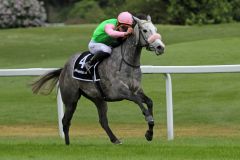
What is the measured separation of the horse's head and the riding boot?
0.54 m

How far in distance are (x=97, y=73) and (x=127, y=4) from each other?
132 ft

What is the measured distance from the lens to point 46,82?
12.9 metres

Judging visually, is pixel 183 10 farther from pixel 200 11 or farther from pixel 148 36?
pixel 148 36

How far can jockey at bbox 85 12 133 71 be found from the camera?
1149cm

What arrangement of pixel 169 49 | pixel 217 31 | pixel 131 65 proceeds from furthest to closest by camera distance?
pixel 217 31, pixel 169 49, pixel 131 65

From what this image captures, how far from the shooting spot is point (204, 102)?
18.1m

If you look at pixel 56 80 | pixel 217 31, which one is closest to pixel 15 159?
pixel 56 80

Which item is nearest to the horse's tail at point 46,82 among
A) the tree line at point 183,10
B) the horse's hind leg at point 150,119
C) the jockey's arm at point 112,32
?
the jockey's arm at point 112,32

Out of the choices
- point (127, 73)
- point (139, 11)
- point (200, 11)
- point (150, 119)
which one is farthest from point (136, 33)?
point (139, 11)

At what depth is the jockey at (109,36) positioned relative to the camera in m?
11.5

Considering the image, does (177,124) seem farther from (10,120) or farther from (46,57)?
(46,57)

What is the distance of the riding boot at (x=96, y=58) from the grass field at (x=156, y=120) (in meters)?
1.11

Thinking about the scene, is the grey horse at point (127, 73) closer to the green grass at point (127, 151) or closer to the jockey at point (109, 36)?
the jockey at point (109, 36)

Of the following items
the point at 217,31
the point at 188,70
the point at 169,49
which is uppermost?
the point at 188,70
